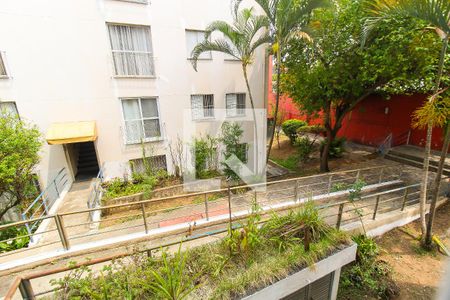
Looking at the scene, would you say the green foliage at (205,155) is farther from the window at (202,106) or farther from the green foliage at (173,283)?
the green foliage at (173,283)

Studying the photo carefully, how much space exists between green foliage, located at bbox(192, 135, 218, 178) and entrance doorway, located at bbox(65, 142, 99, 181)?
15.1 feet

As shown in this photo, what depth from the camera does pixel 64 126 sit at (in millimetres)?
6992

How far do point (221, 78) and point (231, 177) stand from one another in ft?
14.5

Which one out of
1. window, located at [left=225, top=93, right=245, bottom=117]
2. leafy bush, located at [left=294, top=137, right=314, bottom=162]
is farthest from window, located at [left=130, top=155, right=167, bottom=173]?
leafy bush, located at [left=294, top=137, right=314, bottom=162]

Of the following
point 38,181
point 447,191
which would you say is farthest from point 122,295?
point 447,191

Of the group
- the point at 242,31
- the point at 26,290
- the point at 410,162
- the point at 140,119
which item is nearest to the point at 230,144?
the point at 140,119

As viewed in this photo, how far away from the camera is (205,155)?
891cm

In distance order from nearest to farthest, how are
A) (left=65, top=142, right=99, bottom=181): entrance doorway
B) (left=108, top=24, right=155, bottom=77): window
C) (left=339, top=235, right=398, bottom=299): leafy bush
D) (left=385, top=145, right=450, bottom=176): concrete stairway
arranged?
1. (left=339, top=235, right=398, bottom=299): leafy bush
2. (left=108, top=24, right=155, bottom=77): window
3. (left=65, top=142, right=99, bottom=181): entrance doorway
4. (left=385, top=145, right=450, bottom=176): concrete stairway

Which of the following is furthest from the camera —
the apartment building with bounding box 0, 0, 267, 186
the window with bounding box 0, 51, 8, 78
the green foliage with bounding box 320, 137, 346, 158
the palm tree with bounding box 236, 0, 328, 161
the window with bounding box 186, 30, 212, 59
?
the green foliage with bounding box 320, 137, 346, 158

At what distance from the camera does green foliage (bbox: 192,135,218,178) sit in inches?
346

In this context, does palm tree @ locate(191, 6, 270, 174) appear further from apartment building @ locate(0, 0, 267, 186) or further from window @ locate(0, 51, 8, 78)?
window @ locate(0, 51, 8, 78)

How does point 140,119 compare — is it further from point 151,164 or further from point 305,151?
point 305,151

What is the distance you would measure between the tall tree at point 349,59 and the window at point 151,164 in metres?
6.80

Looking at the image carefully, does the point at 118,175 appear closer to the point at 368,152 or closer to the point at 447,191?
the point at 447,191
